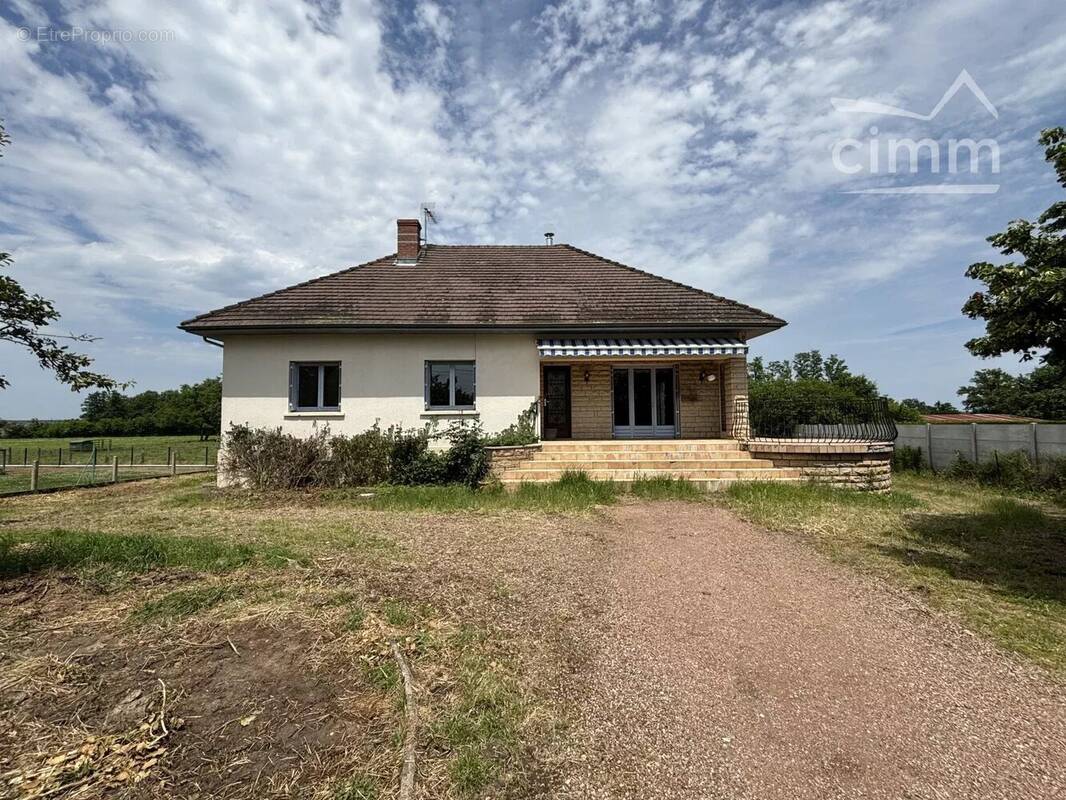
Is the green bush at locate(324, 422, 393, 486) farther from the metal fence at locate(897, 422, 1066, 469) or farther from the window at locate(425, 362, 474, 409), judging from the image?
the metal fence at locate(897, 422, 1066, 469)

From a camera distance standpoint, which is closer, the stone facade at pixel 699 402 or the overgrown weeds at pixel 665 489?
the overgrown weeds at pixel 665 489

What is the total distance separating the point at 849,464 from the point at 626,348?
6941 mm

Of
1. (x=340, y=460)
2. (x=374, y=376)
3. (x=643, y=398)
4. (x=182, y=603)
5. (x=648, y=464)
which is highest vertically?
(x=374, y=376)

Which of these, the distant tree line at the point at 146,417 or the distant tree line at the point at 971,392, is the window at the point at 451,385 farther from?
the distant tree line at the point at 146,417

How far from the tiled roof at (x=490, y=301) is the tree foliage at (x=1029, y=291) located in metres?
8.53

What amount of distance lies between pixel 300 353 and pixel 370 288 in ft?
11.9

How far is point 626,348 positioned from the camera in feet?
49.4

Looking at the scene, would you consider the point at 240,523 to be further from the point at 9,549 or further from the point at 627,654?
the point at 627,654

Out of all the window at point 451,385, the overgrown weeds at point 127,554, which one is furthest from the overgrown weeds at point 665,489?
the overgrown weeds at point 127,554

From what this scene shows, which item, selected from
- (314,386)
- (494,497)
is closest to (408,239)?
(314,386)

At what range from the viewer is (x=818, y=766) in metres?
3.05

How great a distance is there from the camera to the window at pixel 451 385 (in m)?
15.6

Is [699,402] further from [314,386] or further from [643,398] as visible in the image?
[314,386]

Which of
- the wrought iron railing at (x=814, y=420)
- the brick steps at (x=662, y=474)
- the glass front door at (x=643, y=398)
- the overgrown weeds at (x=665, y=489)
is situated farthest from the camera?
the glass front door at (x=643, y=398)
